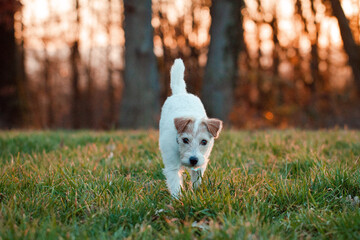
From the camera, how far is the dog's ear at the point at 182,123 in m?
3.35

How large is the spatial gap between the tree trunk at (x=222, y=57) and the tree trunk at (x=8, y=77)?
6850 millimetres

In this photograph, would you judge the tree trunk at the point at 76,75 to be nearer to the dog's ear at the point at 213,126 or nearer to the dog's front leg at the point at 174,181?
the dog's ear at the point at 213,126

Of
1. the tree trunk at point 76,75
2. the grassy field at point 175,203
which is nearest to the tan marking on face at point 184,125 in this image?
the grassy field at point 175,203

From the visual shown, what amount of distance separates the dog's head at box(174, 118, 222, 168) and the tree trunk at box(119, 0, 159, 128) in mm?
6909

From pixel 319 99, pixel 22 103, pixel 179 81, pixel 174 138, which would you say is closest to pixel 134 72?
pixel 22 103

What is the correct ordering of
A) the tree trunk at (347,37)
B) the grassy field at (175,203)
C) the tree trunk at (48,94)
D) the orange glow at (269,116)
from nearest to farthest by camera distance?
the grassy field at (175,203)
the tree trunk at (347,37)
the orange glow at (269,116)
the tree trunk at (48,94)

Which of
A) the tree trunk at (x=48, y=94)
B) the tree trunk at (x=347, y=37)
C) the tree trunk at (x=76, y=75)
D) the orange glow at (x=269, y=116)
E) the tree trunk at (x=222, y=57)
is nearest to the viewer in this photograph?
the tree trunk at (x=347, y=37)

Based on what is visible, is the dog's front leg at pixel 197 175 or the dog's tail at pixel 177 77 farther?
the dog's tail at pixel 177 77

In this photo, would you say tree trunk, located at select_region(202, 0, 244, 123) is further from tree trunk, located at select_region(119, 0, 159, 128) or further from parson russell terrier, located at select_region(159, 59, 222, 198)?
parson russell terrier, located at select_region(159, 59, 222, 198)

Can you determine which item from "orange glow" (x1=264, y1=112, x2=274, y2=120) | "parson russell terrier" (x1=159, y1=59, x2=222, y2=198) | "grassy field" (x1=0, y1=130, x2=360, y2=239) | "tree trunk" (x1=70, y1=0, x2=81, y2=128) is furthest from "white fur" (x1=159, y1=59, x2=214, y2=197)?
"tree trunk" (x1=70, y1=0, x2=81, y2=128)

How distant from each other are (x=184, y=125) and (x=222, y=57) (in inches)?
280

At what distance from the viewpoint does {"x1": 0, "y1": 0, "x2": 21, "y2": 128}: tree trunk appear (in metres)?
11.5

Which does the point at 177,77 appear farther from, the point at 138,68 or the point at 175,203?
the point at 138,68

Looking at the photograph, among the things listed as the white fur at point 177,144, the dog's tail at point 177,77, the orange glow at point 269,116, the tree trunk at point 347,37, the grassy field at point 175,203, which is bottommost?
the orange glow at point 269,116
